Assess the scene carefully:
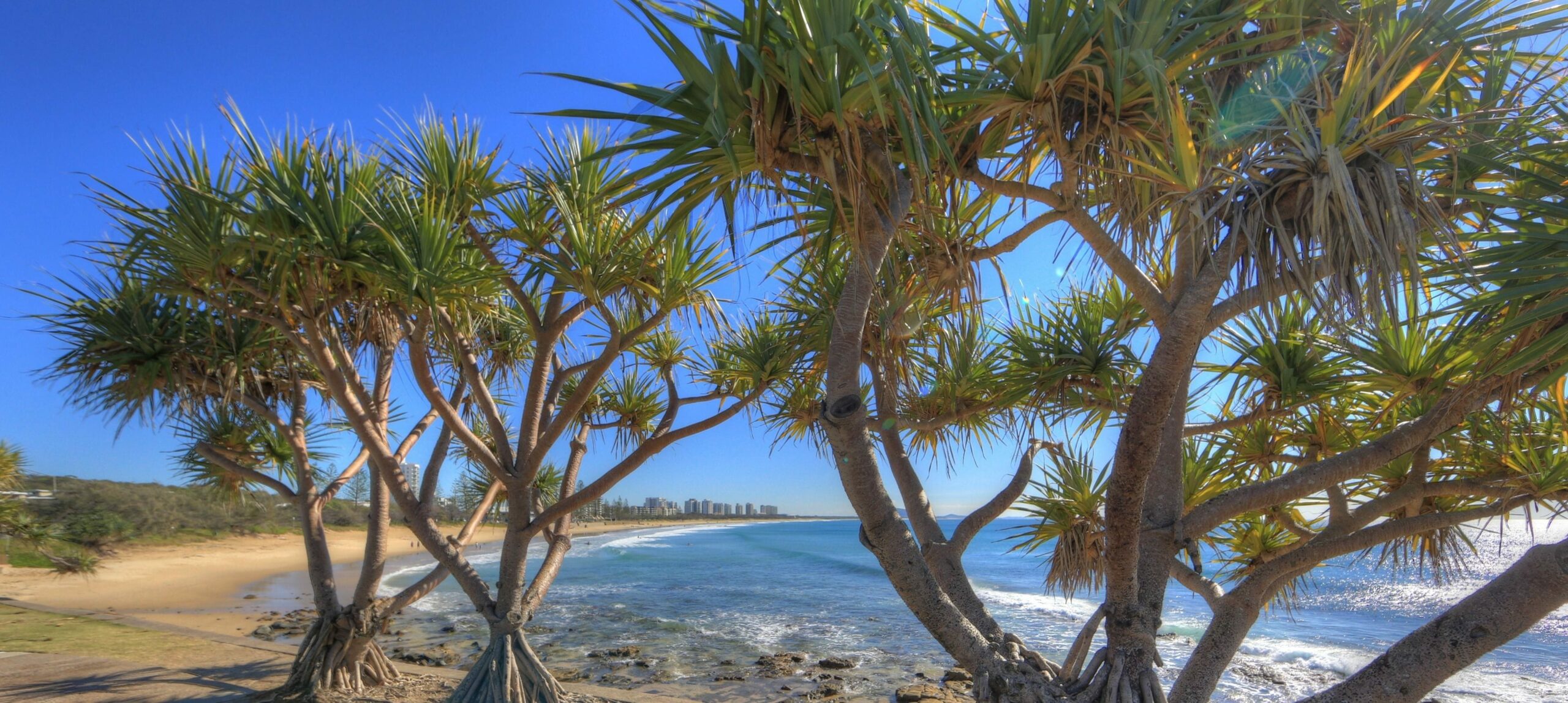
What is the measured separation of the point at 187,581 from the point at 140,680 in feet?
55.5

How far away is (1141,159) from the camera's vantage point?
8.98 ft

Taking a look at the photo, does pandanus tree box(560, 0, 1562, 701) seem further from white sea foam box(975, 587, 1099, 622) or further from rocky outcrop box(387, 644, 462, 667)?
white sea foam box(975, 587, 1099, 622)

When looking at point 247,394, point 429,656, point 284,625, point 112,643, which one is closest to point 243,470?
point 247,394

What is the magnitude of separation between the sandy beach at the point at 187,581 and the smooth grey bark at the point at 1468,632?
13.2m

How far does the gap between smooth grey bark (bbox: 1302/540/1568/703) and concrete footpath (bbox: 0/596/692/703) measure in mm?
4935

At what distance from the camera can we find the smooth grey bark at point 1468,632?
2.36 m

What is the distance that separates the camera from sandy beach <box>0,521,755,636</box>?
13.9m

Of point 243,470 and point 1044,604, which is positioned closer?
point 243,470

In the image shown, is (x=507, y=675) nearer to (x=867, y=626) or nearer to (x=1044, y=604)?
(x=867, y=626)

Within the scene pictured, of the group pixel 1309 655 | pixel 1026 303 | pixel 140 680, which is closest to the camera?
pixel 1026 303

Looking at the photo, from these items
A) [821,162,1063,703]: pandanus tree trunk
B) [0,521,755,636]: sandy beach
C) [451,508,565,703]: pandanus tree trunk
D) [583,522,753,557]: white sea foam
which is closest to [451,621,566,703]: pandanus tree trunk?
[451,508,565,703]: pandanus tree trunk

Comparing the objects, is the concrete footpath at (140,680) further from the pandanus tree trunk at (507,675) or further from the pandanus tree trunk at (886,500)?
the pandanus tree trunk at (886,500)

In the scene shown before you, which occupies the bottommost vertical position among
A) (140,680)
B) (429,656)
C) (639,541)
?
(639,541)

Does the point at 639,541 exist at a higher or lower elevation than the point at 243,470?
lower
